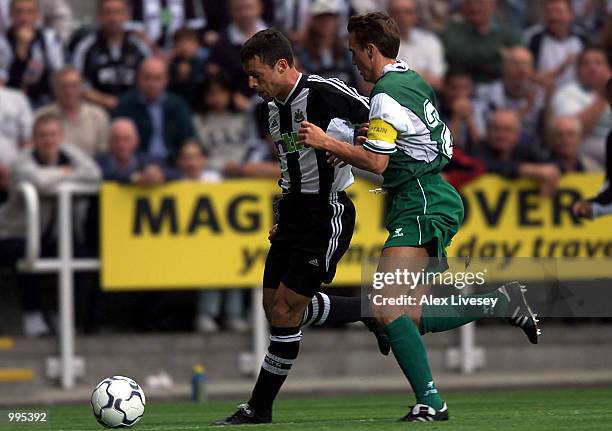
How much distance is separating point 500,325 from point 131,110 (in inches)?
164

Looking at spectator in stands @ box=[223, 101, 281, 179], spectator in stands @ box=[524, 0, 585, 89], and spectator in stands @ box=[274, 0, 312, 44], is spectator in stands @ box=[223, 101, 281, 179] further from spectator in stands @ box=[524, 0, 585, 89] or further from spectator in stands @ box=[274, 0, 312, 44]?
spectator in stands @ box=[524, 0, 585, 89]

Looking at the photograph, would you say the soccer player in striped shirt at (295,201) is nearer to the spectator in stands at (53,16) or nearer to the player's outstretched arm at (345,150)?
the player's outstretched arm at (345,150)

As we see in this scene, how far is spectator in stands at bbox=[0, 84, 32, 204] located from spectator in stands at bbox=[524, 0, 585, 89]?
17.7 feet

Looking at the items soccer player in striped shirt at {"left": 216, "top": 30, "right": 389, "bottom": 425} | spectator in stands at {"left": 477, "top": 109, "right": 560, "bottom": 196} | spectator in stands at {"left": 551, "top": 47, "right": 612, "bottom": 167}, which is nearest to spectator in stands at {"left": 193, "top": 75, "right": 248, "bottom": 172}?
spectator in stands at {"left": 477, "top": 109, "right": 560, "bottom": 196}

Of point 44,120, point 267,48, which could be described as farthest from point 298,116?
point 44,120

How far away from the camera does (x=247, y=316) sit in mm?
14547

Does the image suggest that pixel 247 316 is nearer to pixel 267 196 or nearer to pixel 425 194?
pixel 267 196

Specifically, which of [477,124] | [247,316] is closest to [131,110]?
[247,316]

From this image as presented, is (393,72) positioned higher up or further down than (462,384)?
higher up

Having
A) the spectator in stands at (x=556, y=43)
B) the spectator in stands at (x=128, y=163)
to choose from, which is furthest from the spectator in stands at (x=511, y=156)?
the spectator in stands at (x=128, y=163)

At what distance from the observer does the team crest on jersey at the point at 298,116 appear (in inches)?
332

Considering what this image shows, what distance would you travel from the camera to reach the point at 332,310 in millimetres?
9000

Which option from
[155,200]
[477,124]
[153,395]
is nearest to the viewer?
[153,395]

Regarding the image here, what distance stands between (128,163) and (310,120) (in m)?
5.60
